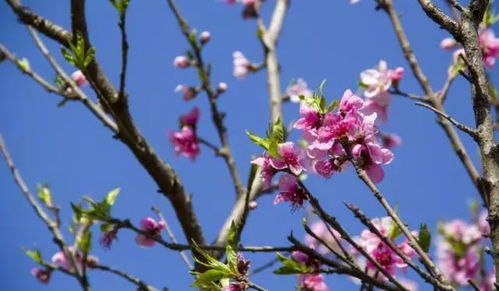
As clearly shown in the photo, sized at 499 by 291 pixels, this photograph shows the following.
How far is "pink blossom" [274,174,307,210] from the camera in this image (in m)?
1.83

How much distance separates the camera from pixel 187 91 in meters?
5.27

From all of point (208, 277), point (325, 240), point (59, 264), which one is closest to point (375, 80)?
point (325, 240)

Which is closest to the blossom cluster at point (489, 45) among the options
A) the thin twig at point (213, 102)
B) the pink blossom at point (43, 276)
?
the thin twig at point (213, 102)

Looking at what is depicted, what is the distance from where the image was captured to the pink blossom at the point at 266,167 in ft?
5.90

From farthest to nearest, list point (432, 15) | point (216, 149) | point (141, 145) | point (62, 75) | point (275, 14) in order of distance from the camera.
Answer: point (275, 14), point (216, 149), point (62, 75), point (141, 145), point (432, 15)

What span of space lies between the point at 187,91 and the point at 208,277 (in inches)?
144

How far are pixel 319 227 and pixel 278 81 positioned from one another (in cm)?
153

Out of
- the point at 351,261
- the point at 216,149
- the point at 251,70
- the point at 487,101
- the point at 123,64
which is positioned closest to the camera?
the point at 487,101

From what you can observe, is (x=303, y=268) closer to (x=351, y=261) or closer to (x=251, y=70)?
(x=351, y=261)

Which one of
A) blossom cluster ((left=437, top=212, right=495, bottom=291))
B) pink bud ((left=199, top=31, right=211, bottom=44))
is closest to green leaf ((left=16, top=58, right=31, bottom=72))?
pink bud ((left=199, top=31, right=211, bottom=44))

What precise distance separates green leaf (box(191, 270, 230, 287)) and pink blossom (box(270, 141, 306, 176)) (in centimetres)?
36

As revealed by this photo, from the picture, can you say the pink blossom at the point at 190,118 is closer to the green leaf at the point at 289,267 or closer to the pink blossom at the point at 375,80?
the pink blossom at the point at 375,80

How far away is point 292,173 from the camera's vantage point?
69.5 inches

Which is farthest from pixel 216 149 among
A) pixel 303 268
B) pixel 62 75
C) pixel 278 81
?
pixel 303 268
